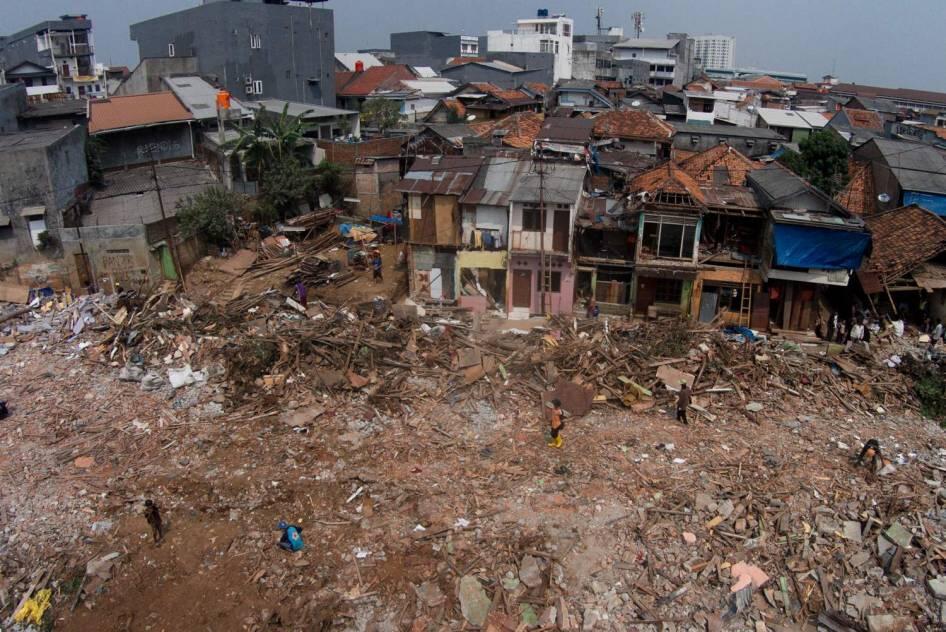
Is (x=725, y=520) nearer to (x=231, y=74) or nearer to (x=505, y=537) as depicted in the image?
(x=505, y=537)

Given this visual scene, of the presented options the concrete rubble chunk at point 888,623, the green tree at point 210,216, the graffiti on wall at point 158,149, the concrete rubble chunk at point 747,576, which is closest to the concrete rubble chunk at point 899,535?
the concrete rubble chunk at point 888,623

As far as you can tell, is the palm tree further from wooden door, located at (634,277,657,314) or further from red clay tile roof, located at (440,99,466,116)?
wooden door, located at (634,277,657,314)

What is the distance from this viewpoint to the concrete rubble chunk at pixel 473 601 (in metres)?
12.9

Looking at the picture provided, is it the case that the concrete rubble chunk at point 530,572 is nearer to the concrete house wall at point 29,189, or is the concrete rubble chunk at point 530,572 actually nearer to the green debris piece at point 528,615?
the green debris piece at point 528,615

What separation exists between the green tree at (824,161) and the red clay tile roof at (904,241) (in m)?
9.22

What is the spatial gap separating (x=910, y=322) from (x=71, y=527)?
91.1 feet

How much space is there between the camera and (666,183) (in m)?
24.1

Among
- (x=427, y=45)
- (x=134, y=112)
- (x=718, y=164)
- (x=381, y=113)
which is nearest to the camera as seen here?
(x=718, y=164)

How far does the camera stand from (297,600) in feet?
43.3

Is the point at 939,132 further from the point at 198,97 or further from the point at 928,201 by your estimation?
the point at 198,97

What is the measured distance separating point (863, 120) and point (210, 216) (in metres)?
55.2

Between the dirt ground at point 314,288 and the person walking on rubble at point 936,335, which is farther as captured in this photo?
the dirt ground at point 314,288

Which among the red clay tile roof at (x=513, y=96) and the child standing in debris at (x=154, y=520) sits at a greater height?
the red clay tile roof at (x=513, y=96)

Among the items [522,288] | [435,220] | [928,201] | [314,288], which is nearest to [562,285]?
[522,288]
